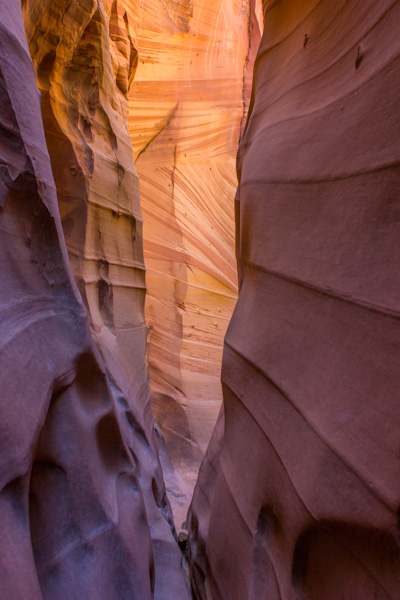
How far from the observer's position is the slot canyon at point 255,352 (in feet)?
3.41

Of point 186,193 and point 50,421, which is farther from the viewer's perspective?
point 186,193

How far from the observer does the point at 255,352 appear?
1.57 m

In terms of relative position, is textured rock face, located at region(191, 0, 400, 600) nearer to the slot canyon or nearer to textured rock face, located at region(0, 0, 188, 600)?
the slot canyon

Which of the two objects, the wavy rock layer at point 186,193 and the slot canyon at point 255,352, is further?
the wavy rock layer at point 186,193

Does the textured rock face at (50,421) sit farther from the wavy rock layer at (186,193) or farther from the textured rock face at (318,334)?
the wavy rock layer at (186,193)

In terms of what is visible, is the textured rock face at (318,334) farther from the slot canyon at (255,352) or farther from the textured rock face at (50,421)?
the textured rock face at (50,421)

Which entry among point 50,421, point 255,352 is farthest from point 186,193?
point 50,421

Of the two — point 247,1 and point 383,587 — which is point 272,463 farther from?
point 247,1

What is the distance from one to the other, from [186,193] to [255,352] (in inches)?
147

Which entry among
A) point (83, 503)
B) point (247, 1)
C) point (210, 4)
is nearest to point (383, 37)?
point (83, 503)

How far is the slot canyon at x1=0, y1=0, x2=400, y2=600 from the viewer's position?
1.04 metres

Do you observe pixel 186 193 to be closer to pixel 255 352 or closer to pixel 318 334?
pixel 255 352

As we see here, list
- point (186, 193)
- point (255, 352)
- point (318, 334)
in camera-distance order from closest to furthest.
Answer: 1. point (318, 334)
2. point (255, 352)
3. point (186, 193)

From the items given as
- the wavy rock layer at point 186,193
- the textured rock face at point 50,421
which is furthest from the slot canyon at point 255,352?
the wavy rock layer at point 186,193
